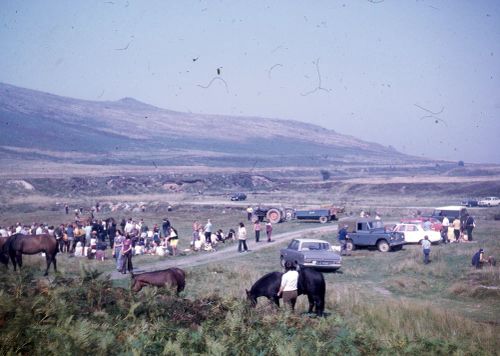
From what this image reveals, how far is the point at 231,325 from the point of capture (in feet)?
30.0

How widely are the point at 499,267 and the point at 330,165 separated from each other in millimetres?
159883

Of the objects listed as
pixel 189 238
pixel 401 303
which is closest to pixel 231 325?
pixel 401 303

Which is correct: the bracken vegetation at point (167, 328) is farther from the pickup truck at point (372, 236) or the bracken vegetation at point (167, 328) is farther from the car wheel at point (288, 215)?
the car wheel at point (288, 215)

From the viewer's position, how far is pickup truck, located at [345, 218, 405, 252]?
28.9 m

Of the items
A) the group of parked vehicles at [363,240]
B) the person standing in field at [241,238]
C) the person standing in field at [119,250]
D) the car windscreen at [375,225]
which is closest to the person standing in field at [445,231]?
the group of parked vehicles at [363,240]

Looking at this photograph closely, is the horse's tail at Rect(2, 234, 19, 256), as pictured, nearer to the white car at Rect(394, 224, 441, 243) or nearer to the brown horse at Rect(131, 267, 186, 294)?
the brown horse at Rect(131, 267, 186, 294)

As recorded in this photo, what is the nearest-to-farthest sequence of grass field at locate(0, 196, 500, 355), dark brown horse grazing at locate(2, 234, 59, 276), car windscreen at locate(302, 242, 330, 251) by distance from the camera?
1. grass field at locate(0, 196, 500, 355)
2. dark brown horse grazing at locate(2, 234, 59, 276)
3. car windscreen at locate(302, 242, 330, 251)

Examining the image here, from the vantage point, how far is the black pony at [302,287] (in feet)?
46.0

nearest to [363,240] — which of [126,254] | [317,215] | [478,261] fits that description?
[478,261]

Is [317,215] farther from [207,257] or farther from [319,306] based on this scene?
→ [319,306]

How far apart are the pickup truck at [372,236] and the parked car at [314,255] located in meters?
6.07

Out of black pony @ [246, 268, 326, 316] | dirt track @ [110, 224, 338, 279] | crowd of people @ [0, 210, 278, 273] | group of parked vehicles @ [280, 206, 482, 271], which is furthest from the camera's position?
crowd of people @ [0, 210, 278, 273]

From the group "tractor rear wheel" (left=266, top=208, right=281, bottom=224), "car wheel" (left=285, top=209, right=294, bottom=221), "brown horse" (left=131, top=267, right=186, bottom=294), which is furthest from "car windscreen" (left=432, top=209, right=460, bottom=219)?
"brown horse" (left=131, top=267, right=186, bottom=294)

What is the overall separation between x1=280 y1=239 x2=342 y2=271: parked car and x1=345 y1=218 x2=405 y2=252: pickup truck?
19.9ft
